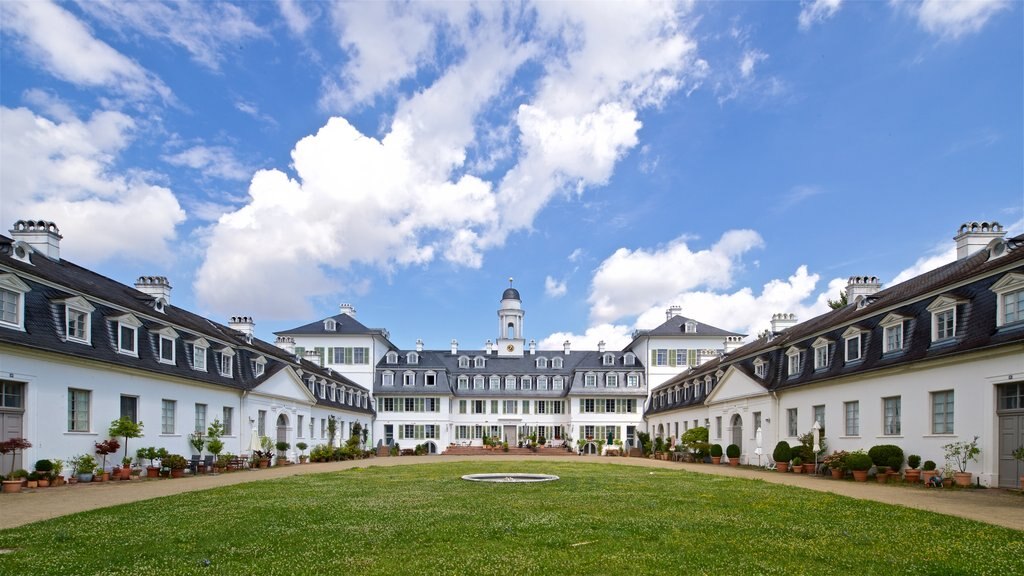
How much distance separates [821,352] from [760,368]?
636 cm

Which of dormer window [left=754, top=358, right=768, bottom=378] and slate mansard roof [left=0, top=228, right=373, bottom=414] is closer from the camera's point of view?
slate mansard roof [left=0, top=228, right=373, bottom=414]

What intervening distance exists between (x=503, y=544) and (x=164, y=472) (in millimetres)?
19553

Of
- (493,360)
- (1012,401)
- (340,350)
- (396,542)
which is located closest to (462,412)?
(493,360)

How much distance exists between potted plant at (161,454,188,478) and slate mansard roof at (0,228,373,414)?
3156 mm

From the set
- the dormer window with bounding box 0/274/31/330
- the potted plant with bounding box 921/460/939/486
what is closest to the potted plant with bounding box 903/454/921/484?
the potted plant with bounding box 921/460/939/486

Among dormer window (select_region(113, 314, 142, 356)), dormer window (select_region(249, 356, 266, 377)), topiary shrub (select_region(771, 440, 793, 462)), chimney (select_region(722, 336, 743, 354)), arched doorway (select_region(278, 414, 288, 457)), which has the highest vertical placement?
dormer window (select_region(113, 314, 142, 356))

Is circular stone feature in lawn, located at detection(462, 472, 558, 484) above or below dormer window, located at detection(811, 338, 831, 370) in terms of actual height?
below

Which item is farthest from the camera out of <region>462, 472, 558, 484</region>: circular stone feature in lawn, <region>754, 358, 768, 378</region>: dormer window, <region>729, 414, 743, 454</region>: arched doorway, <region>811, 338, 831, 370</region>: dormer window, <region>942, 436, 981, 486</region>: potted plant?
<region>729, 414, 743, 454</region>: arched doorway

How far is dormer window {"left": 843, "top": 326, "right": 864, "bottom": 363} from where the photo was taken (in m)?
25.5

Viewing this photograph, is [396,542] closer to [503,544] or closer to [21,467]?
[503,544]

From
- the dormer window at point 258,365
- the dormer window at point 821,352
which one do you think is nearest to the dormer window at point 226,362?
the dormer window at point 258,365

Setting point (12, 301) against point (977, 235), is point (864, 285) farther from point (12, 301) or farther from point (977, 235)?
point (12, 301)

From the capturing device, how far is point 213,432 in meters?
28.6

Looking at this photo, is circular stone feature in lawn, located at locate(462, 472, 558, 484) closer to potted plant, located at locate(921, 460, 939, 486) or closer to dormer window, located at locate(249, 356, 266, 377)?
potted plant, located at locate(921, 460, 939, 486)
